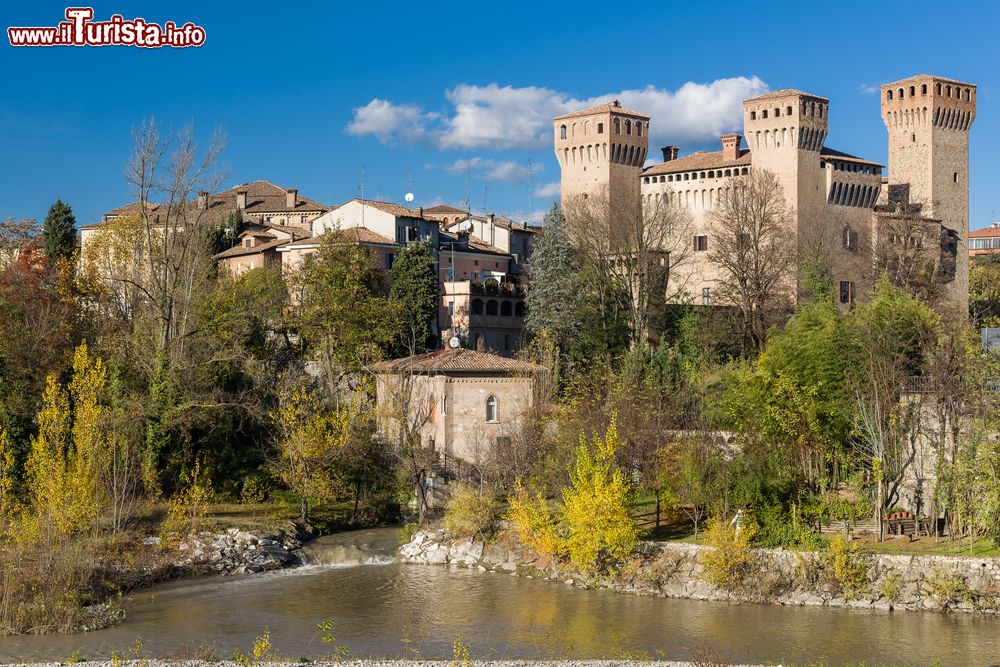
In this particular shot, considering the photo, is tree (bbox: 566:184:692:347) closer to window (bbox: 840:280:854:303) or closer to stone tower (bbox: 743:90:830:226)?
stone tower (bbox: 743:90:830:226)

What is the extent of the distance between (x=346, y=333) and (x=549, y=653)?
22.6 metres

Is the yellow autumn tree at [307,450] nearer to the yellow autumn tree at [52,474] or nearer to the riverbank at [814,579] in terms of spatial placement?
the yellow autumn tree at [52,474]

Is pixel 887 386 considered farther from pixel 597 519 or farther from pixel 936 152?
pixel 936 152

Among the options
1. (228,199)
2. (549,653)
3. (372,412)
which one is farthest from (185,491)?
(228,199)

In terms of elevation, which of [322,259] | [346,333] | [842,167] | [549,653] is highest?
[842,167]

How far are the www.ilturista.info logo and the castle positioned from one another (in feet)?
88.1

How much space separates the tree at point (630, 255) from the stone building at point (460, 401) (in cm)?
786

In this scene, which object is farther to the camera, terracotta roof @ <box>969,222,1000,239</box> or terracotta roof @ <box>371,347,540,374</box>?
terracotta roof @ <box>969,222,1000,239</box>

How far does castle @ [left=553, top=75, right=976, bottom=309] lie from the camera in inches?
2119

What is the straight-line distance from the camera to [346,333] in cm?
4197

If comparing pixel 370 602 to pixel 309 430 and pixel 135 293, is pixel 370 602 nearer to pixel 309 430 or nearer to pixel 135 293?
pixel 309 430

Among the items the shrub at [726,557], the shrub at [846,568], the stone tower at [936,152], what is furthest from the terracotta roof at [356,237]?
the shrub at [846,568]

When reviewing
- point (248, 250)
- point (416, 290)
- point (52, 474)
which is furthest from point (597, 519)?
point (248, 250)

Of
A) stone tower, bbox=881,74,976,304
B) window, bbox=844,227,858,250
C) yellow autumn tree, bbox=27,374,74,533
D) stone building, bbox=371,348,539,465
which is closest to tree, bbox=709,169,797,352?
window, bbox=844,227,858,250
